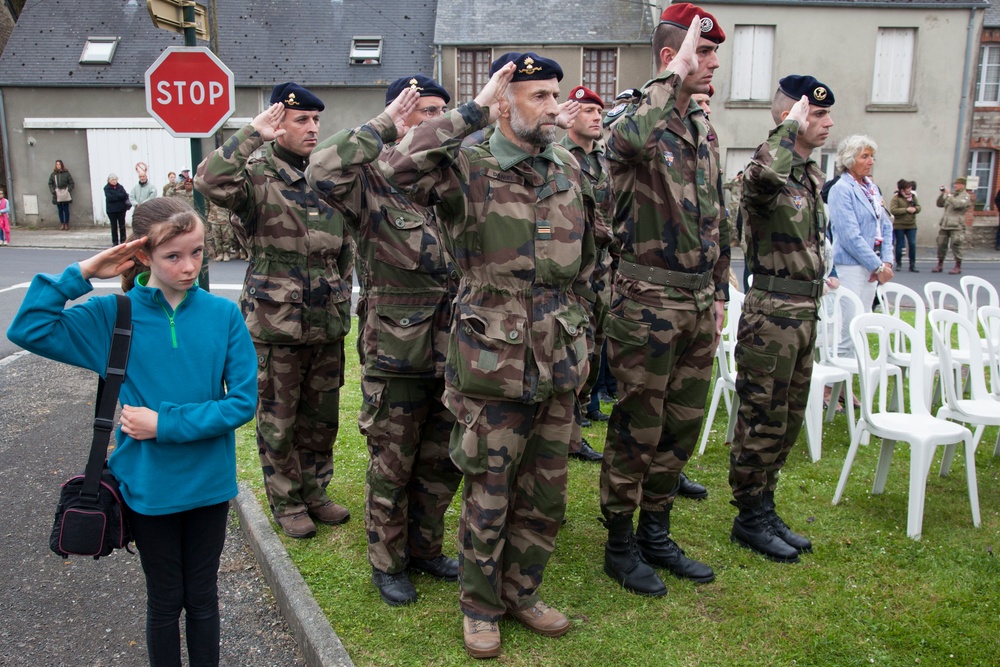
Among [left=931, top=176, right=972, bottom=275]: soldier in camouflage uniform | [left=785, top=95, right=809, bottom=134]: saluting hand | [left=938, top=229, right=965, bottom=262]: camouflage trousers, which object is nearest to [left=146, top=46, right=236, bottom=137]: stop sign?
[left=785, top=95, right=809, bottom=134]: saluting hand

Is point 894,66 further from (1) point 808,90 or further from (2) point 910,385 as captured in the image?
(1) point 808,90

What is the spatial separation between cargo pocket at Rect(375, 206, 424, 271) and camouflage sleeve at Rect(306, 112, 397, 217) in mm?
375

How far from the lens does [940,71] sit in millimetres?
24188

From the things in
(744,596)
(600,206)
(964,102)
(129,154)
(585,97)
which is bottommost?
(744,596)

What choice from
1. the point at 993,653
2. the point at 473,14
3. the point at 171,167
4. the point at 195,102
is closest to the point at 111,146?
the point at 171,167

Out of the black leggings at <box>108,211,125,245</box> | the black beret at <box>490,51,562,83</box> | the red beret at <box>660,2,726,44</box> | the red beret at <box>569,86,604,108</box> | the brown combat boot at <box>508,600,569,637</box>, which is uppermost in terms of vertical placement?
the red beret at <box>660,2,726,44</box>

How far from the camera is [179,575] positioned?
9.60 feet

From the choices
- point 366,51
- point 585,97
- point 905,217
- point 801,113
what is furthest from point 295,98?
point 366,51

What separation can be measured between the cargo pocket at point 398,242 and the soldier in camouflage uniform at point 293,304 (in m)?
0.68

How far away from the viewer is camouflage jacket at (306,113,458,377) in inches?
146

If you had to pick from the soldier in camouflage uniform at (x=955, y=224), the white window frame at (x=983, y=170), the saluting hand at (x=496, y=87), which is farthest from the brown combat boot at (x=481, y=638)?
the white window frame at (x=983, y=170)

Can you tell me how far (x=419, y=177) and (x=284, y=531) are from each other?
236 centimetres

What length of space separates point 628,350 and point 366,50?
25873 millimetres

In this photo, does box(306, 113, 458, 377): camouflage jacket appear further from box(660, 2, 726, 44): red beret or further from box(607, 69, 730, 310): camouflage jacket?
box(660, 2, 726, 44): red beret
